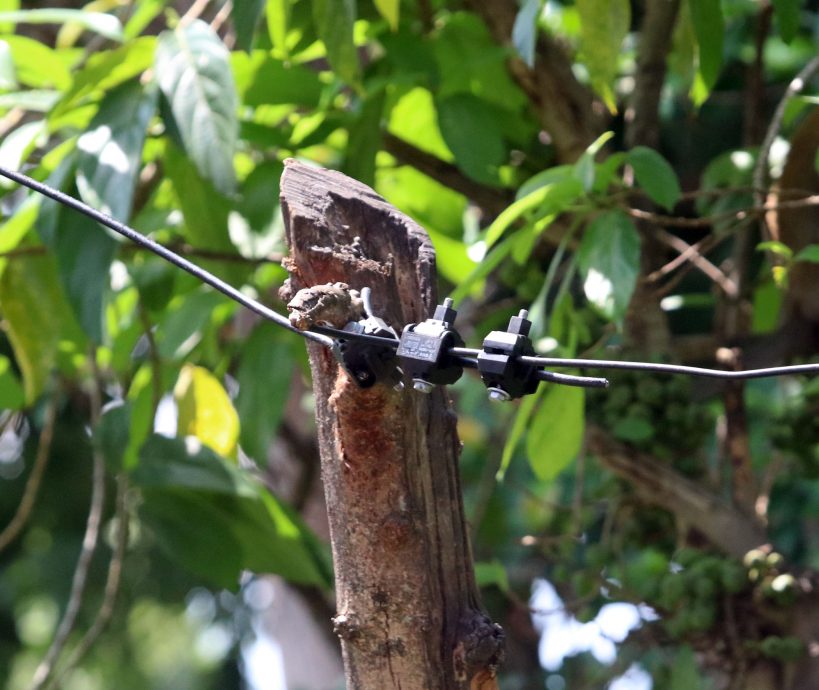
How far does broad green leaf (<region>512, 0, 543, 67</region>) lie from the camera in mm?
1247

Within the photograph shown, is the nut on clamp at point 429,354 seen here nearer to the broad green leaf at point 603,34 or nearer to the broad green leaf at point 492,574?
the broad green leaf at point 603,34

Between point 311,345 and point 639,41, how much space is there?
1.06 meters

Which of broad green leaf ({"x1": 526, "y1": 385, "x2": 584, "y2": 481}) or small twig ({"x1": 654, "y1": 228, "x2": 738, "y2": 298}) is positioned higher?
small twig ({"x1": 654, "y1": 228, "x2": 738, "y2": 298})

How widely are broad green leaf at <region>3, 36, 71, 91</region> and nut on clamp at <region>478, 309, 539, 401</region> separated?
0.99 meters

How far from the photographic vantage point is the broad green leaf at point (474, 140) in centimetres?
160

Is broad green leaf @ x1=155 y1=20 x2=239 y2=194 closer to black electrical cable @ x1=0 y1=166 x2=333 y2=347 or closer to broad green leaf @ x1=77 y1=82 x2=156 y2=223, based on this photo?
broad green leaf @ x1=77 y1=82 x2=156 y2=223

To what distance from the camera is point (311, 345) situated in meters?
0.92

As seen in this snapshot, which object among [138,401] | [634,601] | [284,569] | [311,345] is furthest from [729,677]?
[311,345]

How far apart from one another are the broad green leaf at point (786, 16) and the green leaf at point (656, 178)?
0.23 m

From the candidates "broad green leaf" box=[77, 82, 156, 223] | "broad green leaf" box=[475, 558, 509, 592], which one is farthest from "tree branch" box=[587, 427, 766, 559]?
"broad green leaf" box=[77, 82, 156, 223]

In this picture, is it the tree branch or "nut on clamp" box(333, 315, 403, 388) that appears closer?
"nut on clamp" box(333, 315, 403, 388)

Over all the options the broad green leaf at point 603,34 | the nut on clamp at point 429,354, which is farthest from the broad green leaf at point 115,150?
the nut on clamp at point 429,354

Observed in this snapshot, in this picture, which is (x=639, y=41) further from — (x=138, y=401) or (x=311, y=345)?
(x=311, y=345)

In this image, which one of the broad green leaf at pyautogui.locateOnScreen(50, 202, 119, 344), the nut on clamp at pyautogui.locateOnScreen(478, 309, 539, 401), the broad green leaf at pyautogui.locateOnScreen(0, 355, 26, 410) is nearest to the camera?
the nut on clamp at pyautogui.locateOnScreen(478, 309, 539, 401)
